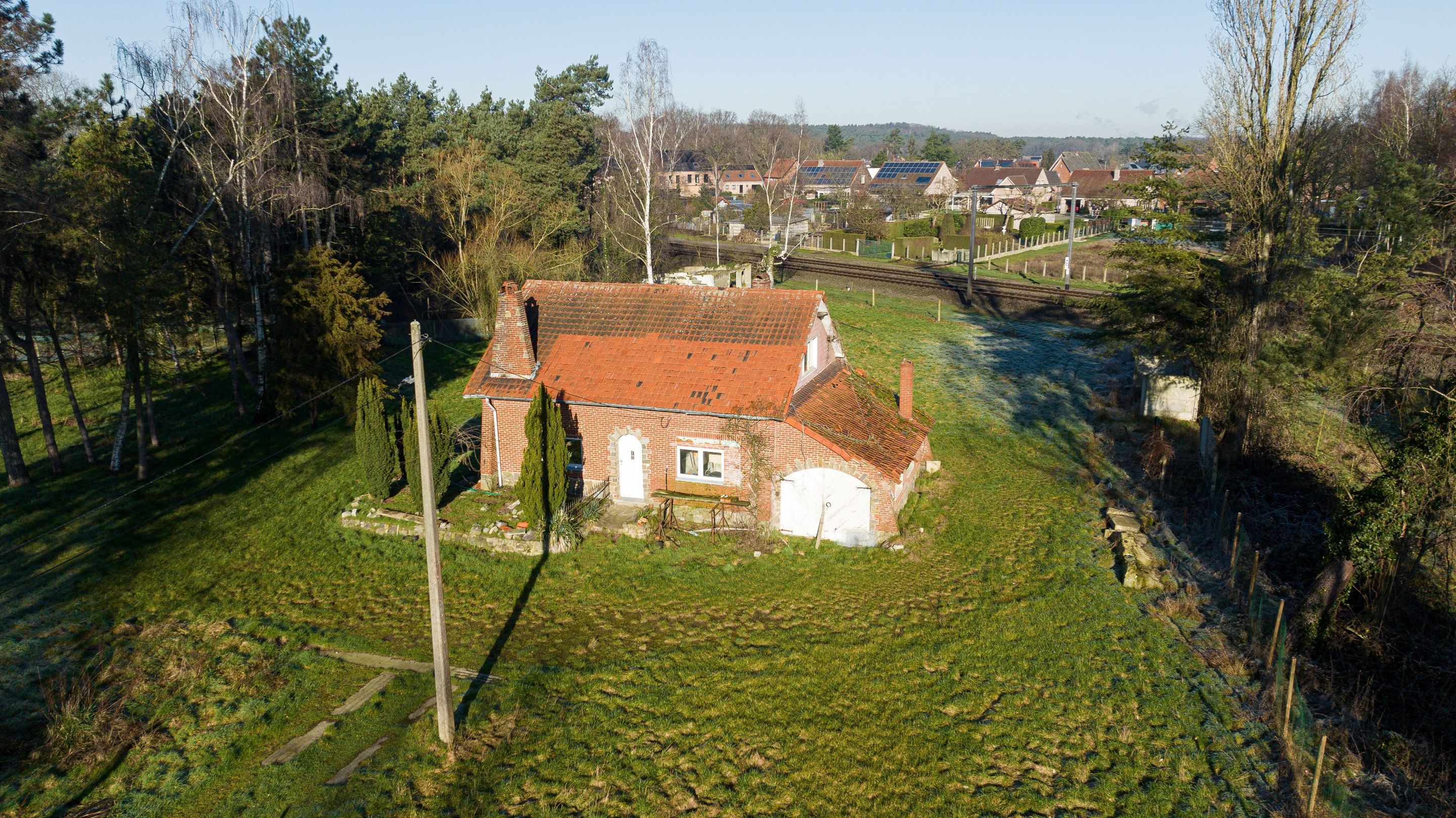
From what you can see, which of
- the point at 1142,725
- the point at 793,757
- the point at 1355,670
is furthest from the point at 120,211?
the point at 1355,670

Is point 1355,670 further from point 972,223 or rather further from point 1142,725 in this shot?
point 972,223

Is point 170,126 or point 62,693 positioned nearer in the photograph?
point 62,693

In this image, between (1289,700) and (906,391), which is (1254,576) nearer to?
(1289,700)

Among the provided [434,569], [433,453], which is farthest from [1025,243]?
[434,569]

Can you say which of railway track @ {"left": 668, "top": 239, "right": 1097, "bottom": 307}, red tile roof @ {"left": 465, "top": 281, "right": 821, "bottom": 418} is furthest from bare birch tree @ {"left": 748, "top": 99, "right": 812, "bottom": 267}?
red tile roof @ {"left": 465, "top": 281, "right": 821, "bottom": 418}

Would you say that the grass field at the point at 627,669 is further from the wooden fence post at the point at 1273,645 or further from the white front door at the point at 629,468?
the white front door at the point at 629,468

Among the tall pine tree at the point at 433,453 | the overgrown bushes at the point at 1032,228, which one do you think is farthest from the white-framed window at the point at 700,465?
the overgrown bushes at the point at 1032,228

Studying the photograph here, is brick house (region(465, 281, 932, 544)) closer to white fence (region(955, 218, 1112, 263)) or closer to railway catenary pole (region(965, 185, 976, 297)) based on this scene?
railway catenary pole (region(965, 185, 976, 297))
